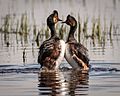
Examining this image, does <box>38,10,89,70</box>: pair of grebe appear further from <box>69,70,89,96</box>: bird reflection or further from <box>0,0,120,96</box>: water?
<box>69,70,89,96</box>: bird reflection

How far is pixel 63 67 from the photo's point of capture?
1792 cm

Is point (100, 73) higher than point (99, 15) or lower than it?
lower

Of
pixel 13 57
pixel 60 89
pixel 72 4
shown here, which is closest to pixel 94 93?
pixel 60 89

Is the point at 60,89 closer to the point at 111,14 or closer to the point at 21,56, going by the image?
the point at 21,56

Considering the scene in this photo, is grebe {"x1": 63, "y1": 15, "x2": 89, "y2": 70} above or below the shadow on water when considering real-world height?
above

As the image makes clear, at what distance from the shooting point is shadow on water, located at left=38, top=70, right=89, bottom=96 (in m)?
12.5

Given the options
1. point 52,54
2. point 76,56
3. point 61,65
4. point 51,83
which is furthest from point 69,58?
point 51,83

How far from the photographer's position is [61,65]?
1841 cm

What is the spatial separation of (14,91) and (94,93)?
4.42 ft

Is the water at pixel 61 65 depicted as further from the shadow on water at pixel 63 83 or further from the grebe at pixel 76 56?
the grebe at pixel 76 56

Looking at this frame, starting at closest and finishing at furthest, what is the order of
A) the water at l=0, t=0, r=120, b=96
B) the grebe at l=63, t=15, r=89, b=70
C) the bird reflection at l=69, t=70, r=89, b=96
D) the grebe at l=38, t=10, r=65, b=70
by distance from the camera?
the bird reflection at l=69, t=70, r=89, b=96 < the water at l=0, t=0, r=120, b=96 < the grebe at l=38, t=10, r=65, b=70 < the grebe at l=63, t=15, r=89, b=70

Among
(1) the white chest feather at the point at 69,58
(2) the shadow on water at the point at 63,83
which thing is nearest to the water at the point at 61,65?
(2) the shadow on water at the point at 63,83

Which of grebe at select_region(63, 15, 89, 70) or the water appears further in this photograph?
grebe at select_region(63, 15, 89, 70)

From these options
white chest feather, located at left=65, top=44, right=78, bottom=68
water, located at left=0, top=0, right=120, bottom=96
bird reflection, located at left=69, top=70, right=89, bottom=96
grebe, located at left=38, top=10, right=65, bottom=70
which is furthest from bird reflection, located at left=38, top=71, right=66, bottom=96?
white chest feather, located at left=65, top=44, right=78, bottom=68
